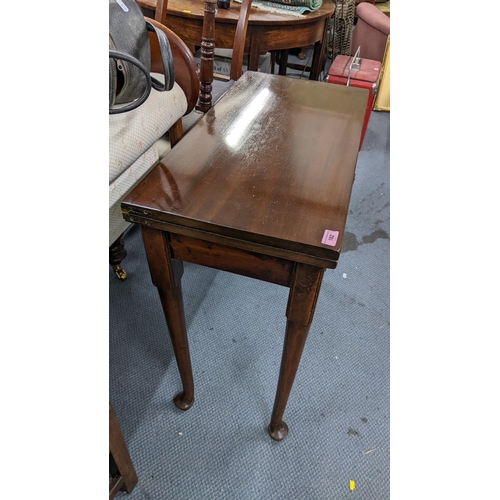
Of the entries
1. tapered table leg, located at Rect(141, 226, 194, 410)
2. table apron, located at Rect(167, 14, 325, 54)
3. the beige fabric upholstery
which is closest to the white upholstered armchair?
the beige fabric upholstery

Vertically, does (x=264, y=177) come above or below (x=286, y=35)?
below

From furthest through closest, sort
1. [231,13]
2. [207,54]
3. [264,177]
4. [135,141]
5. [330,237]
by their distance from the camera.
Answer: [231,13] < [207,54] < [135,141] < [264,177] < [330,237]

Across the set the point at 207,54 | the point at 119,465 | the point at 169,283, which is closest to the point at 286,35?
the point at 207,54

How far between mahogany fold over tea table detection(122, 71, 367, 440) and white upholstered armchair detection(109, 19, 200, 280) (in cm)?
24

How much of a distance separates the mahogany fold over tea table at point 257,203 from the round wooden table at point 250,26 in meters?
0.97

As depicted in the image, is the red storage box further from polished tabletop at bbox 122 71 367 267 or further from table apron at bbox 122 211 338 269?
table apron at bbox 122 211 338 269

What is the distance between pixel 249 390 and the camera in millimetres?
978

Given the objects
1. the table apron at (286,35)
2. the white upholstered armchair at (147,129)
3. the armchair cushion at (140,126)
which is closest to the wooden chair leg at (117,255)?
the white upholstered armchair at (147,129)

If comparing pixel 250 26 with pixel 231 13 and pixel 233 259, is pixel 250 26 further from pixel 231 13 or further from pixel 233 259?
pixel 233 259

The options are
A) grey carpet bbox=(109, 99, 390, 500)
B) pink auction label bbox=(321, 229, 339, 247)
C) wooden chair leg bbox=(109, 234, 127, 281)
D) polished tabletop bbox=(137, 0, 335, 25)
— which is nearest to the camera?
pink auction label bbox=(321, 229, 339, 247)

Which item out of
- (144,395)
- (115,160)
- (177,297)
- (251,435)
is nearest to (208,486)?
(251,435)

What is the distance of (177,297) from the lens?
0.70 metres

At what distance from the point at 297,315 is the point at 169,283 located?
230 millimetres

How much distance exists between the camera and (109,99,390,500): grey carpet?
0.83 metres
